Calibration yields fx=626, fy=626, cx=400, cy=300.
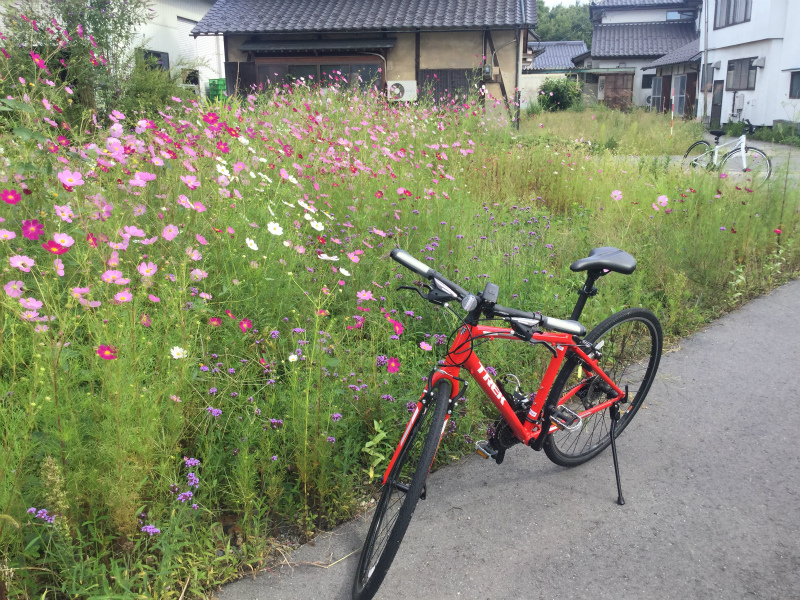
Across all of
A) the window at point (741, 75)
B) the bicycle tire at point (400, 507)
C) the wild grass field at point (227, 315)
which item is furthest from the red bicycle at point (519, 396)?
the window at point (741, 75)

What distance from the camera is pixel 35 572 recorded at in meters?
2.03

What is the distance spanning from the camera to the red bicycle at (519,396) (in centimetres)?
208

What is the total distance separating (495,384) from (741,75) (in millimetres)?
27275

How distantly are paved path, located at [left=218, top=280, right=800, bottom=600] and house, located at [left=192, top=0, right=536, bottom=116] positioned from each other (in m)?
14.6

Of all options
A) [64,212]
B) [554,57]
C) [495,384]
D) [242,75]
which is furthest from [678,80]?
[64,212]

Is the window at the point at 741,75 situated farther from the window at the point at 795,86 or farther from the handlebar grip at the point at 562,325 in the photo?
the handlebar grip at the point at 562,325

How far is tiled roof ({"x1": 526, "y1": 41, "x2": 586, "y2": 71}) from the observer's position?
5066cm

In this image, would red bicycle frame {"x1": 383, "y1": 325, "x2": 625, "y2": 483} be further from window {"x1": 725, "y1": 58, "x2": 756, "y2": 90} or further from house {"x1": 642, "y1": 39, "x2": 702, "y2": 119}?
house {"x1": 642, "y1": 39, "x2": 702, "y2": 119}

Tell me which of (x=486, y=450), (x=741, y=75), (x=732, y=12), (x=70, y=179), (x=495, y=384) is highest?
(x=732, y=12)

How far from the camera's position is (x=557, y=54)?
2057 inches

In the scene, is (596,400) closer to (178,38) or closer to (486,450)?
(486,450)

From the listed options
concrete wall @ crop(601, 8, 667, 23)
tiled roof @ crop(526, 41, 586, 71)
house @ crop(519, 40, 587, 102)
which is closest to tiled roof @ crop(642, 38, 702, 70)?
concrete wall @ crop(601, 8, 667, 23)

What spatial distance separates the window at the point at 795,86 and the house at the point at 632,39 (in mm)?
14338

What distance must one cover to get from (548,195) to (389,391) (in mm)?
4792
